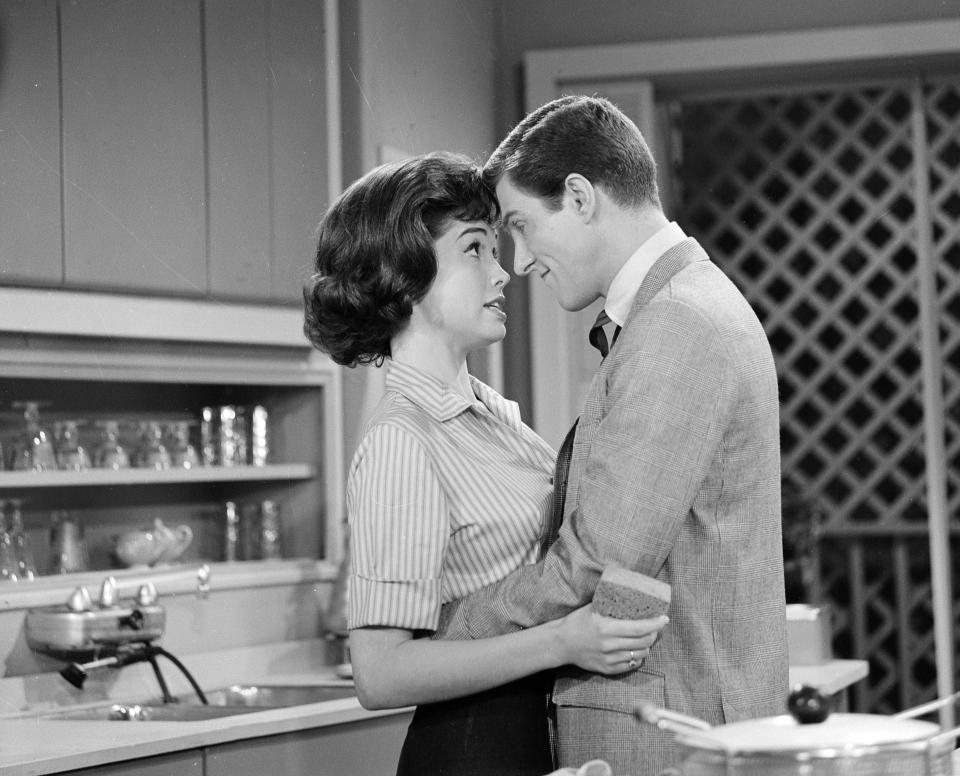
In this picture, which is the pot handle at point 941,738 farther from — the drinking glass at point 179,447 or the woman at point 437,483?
the drinking glass at point 179,447

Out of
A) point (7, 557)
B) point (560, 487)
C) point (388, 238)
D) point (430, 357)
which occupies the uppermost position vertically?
point (388, 238)

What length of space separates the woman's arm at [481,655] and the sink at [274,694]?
117cm

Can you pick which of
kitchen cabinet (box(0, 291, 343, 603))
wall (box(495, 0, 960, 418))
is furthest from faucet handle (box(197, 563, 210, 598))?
wall (box(495, 0, 960, 418))

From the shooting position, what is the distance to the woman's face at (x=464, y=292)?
1.32 m

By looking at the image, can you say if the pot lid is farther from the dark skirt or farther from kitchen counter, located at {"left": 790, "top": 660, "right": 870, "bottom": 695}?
kitchen counter, located at {"left": 790, "top": 660, "right": 870, "bottom": 695}

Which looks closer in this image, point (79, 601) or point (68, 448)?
point (79, 601)

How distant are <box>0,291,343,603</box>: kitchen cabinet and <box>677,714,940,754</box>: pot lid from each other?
1.57 metres

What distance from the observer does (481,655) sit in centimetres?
112

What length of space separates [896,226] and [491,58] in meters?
2.32

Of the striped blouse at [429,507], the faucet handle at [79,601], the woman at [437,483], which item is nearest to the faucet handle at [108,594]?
the faucet handle at [79,601]

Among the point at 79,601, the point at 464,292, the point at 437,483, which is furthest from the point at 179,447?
the point at 437,483

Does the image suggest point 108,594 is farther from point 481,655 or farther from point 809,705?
point 809,705

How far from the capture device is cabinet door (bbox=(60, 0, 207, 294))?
7.09ft

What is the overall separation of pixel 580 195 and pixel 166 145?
1299 millimetres
